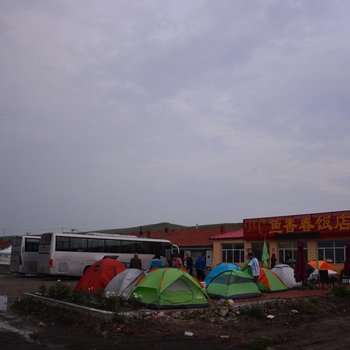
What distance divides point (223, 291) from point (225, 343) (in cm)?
573

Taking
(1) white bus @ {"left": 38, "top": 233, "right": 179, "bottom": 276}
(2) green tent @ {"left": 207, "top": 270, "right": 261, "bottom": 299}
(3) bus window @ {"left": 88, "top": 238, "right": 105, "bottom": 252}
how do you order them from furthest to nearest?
(3) bus window @ {"left": 88, "top": 238, "right": 105, "bottom": 252}
(1) white bus @ {"left": 38, "top": 233, "right": 179, "bottom": 276}
(2) green tent @ {"left": 207, "top": 270, "right": 261, "bottom": 299}

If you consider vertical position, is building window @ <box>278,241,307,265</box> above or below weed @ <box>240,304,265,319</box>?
above

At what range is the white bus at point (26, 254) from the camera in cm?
3091

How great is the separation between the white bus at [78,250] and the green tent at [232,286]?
14022 millimetres

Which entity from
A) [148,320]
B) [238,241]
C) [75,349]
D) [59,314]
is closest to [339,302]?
[148,320]

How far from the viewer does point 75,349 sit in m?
9.09

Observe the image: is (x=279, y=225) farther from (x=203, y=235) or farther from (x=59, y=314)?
(x=59, y=314)

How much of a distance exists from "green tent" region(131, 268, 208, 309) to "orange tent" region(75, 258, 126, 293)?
269cm

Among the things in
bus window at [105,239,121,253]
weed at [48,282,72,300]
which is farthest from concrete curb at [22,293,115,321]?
bus window at [105,239,121,253]

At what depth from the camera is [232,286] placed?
15.5m

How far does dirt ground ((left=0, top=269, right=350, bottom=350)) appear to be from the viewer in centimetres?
961

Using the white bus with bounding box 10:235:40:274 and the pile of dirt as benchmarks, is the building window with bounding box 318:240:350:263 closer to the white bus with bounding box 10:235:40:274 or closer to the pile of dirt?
the white bus with bounding box 10:235:40:274

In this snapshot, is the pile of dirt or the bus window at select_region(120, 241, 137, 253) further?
the bus window at select_region(120, 241, 137, 253)

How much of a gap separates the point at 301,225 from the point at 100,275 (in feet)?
72.8
